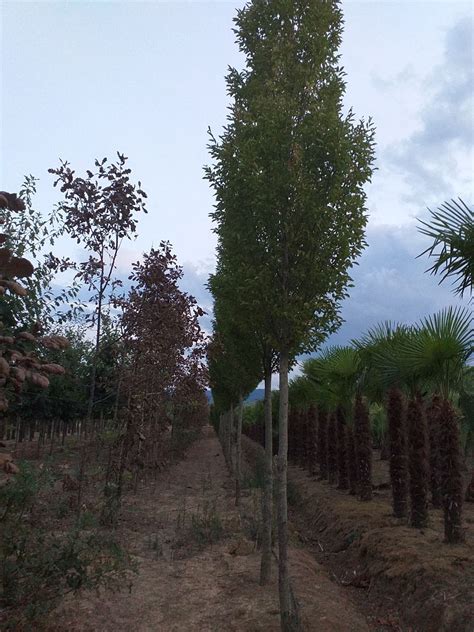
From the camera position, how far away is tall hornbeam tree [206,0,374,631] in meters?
6.35

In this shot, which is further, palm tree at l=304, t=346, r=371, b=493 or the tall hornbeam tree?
palm tree at l=304, t=346, r=371, b=493

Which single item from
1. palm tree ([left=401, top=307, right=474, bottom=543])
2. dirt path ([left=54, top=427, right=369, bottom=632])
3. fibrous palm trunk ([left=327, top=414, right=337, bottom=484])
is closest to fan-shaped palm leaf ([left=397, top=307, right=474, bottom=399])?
palm tree ([left=401, top=307, right=474, bottom=543])

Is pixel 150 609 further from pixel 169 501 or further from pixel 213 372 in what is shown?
pixel 213 372

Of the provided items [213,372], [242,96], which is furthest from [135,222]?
[213,372]

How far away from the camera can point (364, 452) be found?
1350cm

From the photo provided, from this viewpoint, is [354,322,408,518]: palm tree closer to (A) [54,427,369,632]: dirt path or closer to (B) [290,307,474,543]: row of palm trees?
(B) [290,307,474,543]: row of palm trees

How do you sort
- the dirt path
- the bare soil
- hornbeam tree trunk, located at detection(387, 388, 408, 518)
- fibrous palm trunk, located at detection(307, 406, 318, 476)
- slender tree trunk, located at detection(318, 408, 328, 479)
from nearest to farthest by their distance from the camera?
the dirt path → the bare soil → hornbeam tree trunk, located at detection(387, 388, 408, 518) → slender tree trunk, located at detection(318, 408, 328, 479) → fibrous palm trunk, located at detection(307, 406, 318, 476)

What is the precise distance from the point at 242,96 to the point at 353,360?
9.31 meters

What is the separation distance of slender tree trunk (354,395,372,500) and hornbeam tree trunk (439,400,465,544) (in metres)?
4.74

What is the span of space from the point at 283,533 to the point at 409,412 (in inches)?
214

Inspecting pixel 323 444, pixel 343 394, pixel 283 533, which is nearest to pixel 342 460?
pixel 343 394

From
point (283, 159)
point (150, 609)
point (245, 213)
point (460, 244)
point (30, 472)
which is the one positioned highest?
point (283, 159)

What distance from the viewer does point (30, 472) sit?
5.51 m

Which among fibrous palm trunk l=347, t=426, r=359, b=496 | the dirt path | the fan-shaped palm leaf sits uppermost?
→ the fan-shaped palm leaf
